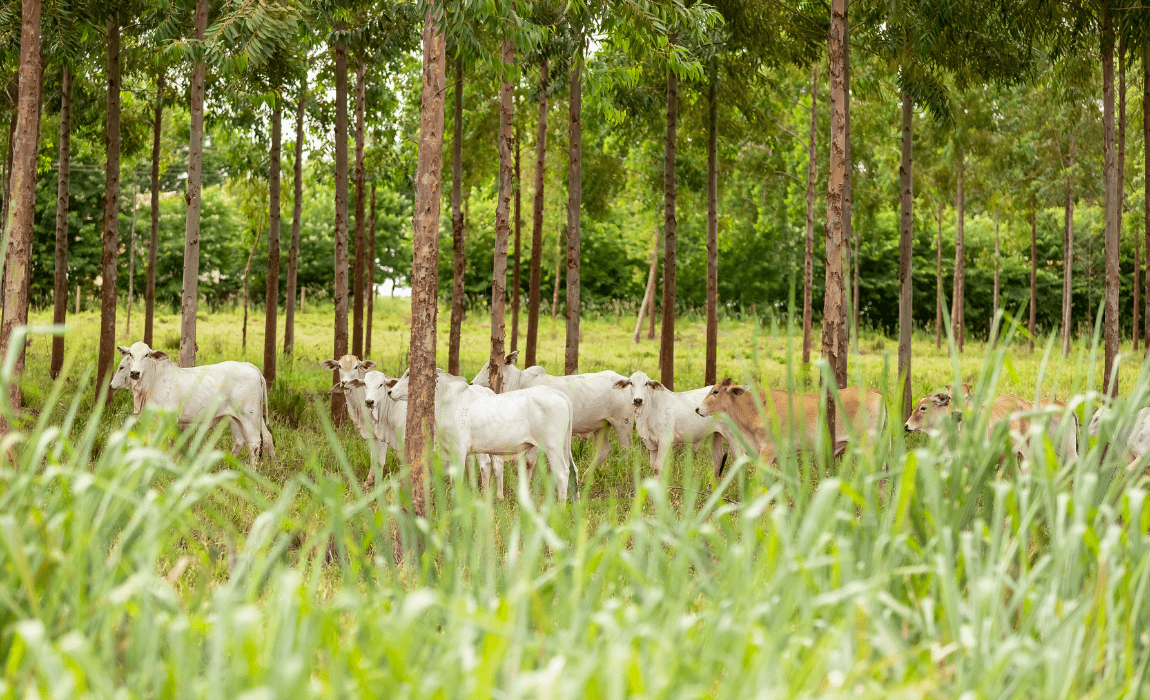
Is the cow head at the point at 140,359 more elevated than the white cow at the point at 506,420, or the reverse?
the cow head at the point at 140,359

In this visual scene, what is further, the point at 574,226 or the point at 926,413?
the point at 574,226

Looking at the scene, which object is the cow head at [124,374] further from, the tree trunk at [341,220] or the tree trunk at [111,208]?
the tree trunk at [341,220]

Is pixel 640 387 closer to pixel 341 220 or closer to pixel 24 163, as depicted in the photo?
pixel 341 220

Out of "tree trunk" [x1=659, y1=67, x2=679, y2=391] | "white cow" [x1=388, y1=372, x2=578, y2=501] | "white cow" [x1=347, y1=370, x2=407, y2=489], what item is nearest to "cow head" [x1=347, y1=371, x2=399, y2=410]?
"white cow" [x1=347, y1=370, x2=407, y2=489]

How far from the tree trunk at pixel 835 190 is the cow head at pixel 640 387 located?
1741 mm

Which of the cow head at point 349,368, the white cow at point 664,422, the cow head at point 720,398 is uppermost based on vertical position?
the cow head at point 349,368

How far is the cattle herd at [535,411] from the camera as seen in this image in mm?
8195

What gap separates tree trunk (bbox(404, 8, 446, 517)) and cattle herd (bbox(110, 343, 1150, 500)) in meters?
0.60

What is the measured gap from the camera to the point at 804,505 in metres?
3.19

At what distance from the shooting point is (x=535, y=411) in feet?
27.2

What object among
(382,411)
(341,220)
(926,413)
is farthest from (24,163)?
(926,413)

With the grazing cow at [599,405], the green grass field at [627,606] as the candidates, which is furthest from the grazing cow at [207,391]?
the green grass field at [627,606]

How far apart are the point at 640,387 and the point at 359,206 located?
6.81 meters

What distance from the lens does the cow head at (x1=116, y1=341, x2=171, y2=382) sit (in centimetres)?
960
